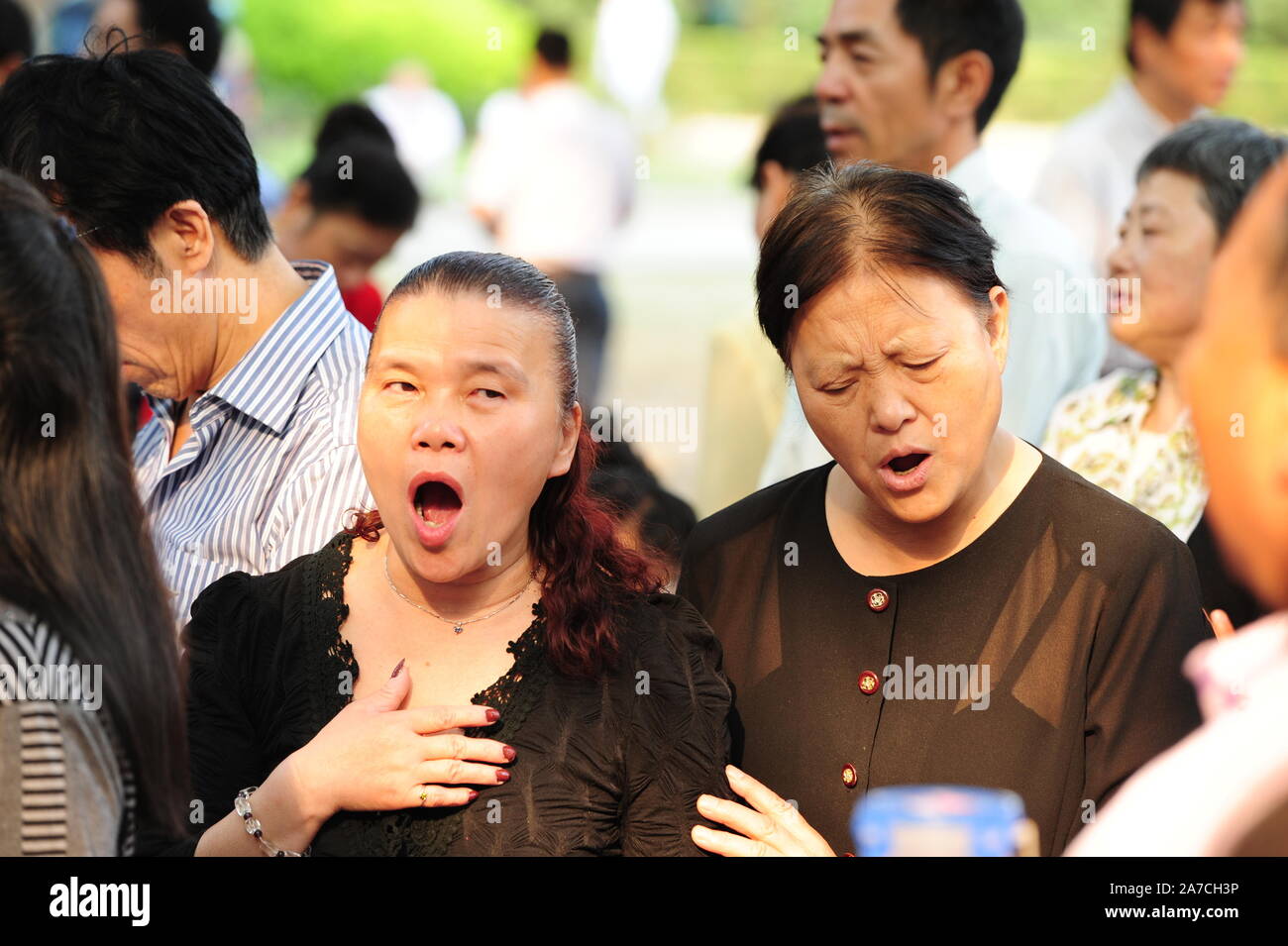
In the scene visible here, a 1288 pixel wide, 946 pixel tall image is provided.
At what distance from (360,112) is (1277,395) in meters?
5.12

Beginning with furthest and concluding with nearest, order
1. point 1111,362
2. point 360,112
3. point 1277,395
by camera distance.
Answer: point 360,112 < point 1111,362 < point 1277,395

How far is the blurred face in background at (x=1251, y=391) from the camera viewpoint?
44.6 inches

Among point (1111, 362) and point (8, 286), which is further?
point (1111, 362)

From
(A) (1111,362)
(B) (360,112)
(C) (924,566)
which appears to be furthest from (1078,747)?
(B) (360,112)

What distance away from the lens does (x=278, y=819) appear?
2.16m

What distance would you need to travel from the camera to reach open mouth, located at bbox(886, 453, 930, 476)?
8.14ft

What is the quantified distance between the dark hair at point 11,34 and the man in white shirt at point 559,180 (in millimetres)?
2787

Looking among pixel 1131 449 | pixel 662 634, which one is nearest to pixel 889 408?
pixel 662 634

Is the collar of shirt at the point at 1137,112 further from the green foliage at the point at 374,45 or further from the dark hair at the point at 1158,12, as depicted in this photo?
the green foliage at the point at 374,45

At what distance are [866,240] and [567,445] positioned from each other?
1.96 ft

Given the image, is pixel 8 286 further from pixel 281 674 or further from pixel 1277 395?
pixel 1277 395

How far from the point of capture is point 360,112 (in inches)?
229

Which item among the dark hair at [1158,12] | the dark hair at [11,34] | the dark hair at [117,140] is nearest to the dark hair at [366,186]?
the dark hair at [11,34]

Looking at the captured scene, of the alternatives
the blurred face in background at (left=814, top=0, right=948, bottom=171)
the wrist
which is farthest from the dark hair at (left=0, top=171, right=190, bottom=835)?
the blurred face in background at (left=814, top=0, right=948, bottom=171)
